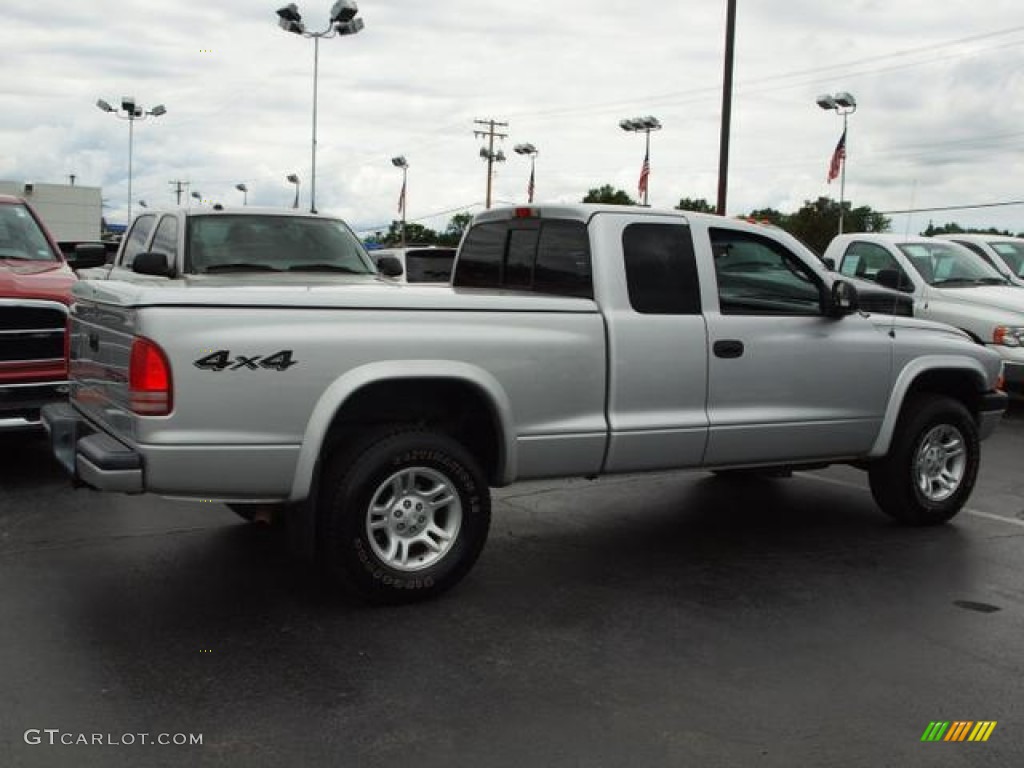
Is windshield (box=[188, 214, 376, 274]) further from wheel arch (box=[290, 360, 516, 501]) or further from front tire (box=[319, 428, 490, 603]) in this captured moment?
front tire (box=[319, 428, 490, 603])

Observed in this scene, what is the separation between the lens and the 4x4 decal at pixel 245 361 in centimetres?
436

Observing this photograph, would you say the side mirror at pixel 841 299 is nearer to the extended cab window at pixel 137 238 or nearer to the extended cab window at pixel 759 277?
the extended cab window at pixel 759 277

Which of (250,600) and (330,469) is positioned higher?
(330,469)

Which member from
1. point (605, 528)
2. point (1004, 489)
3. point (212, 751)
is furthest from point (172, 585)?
point (1004, 489)

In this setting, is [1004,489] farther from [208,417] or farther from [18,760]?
[18,760]

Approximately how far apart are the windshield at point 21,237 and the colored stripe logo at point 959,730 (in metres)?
7.88

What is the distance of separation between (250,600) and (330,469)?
764mm

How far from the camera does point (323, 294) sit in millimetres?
4648

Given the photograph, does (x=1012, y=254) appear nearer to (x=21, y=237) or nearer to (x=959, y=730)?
(x=21, y=237)

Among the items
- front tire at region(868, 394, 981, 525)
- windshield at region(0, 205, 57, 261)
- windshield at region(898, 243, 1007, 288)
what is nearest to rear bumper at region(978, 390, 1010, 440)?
front tire at region(868, 394, 981, 525)

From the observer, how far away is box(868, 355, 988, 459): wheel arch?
21.4 ft

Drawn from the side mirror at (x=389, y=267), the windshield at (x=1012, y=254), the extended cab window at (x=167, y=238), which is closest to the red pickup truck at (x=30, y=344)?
the extended cab window at (x=167, y=238)

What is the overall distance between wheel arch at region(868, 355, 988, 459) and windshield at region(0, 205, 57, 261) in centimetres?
684

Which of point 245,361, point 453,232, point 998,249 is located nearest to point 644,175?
point 998,249
